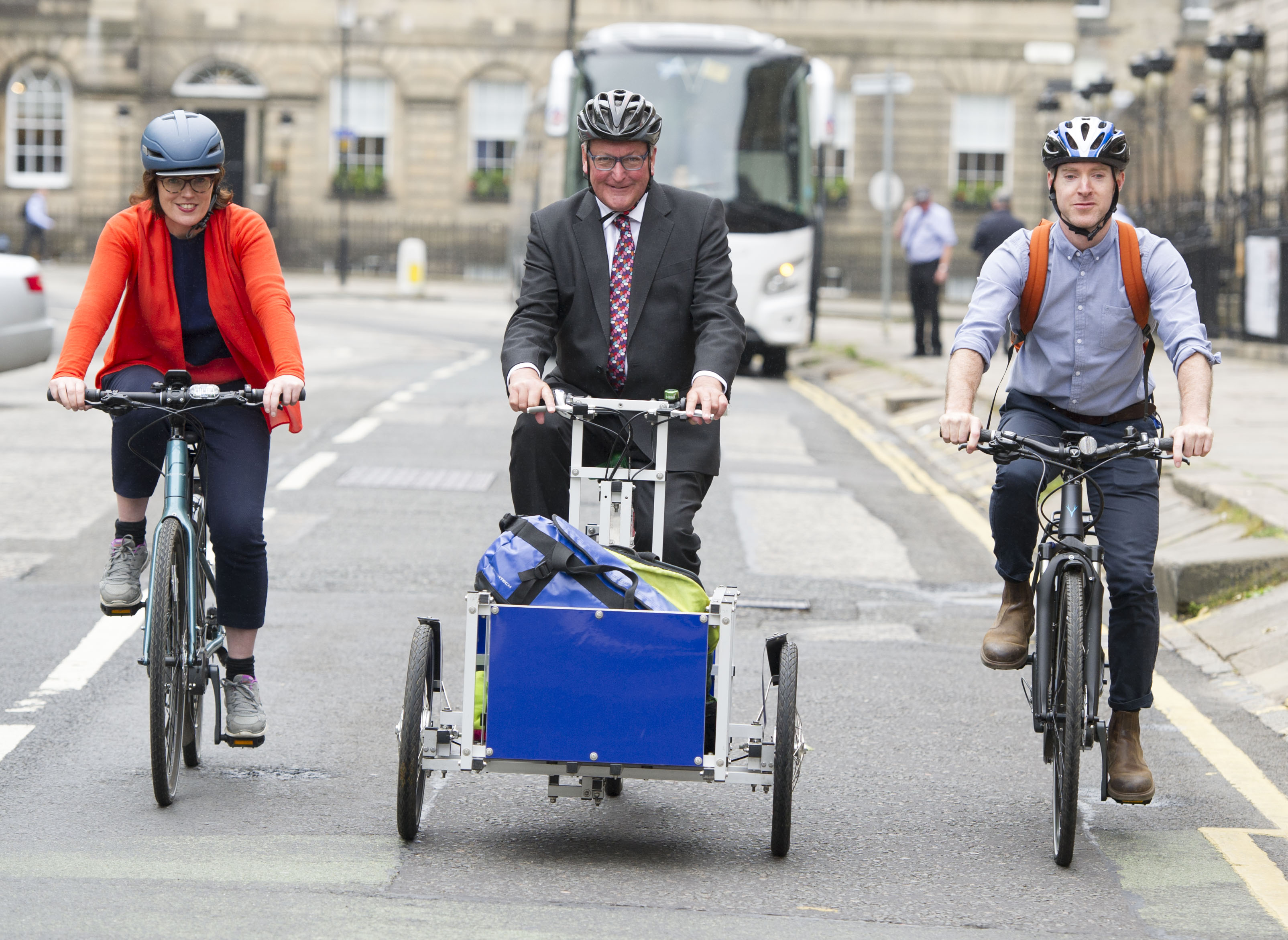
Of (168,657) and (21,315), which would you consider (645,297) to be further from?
(21,315)

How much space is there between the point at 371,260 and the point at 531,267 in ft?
131

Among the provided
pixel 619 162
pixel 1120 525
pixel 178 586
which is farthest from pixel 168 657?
pixel 1120 525

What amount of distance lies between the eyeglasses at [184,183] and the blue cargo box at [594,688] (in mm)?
1475

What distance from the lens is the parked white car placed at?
47.7 feet

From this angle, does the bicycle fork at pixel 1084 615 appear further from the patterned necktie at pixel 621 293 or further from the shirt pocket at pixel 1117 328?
the patterned necktie at pixel 621 293

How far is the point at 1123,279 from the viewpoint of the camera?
5141mm

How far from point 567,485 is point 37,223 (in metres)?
37.6

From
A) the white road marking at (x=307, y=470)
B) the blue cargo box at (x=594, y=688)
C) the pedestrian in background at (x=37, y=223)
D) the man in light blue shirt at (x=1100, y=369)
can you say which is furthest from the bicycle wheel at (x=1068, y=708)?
the pedestrian in background at (x=37, y=223)

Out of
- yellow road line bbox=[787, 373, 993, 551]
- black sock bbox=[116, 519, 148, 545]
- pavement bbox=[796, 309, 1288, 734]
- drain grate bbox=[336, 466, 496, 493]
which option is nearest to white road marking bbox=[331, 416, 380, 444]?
drain grate bbox=[336, 466, 496, 493]

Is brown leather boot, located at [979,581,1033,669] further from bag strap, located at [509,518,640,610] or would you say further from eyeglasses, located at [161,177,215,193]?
eyeglasses, located at [161,177,215,193]

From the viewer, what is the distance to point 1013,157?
45156 mm

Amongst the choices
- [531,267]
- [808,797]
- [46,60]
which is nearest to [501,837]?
[808,797]

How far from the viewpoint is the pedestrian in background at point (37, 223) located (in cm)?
4038

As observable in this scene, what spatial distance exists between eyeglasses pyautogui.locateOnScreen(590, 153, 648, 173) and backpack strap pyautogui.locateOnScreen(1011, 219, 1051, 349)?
108cm
